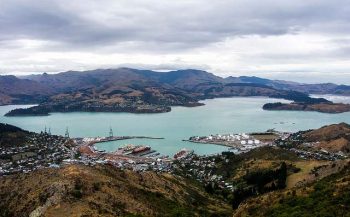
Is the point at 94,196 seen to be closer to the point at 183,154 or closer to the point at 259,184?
the point at 259,184

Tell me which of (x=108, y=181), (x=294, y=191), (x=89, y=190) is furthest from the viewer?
(x=108, y=181)

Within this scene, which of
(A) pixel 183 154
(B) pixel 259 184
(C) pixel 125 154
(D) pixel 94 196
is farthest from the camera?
(C) pixel 125 154

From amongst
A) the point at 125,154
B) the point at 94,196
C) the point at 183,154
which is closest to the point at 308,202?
the point at 94,196

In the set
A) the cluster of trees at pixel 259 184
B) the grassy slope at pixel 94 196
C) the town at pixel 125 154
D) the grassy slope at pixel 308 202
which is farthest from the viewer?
the town at pixel 125 154

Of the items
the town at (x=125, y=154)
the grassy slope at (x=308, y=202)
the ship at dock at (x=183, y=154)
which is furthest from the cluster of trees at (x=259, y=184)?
the ship at dock at (x=183, y=154)

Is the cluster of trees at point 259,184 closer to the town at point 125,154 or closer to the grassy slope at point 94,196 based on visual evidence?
the grassy slope at point 94,196

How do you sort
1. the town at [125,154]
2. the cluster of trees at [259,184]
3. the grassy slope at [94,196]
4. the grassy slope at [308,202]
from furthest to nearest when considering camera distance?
the town at [125,154]
the cluster of trees at [259,184]
the grassy slope at [94,196]
the grassy slope at [308,202]

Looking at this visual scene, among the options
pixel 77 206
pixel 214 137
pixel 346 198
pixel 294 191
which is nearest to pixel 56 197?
pixel 77 206

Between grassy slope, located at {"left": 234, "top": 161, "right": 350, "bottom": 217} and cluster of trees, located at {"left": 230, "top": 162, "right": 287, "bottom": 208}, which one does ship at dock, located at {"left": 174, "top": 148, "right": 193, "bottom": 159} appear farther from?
grassy slope, located at {"left": 234, "top": 161, "right": 350, "bottom": 217}

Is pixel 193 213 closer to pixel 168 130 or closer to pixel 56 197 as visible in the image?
pixel 56 197

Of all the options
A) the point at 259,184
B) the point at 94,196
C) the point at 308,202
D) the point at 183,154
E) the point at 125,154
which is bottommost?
the point at 125,154

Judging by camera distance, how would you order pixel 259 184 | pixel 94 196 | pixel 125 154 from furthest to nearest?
pixel 125 154 → pixel 259 184 → pixel 94 196
